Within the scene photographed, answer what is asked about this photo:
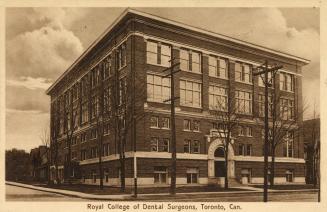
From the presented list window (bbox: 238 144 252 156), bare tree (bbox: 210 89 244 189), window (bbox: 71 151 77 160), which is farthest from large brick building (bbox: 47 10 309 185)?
window (bbox: 71 151 77 160)

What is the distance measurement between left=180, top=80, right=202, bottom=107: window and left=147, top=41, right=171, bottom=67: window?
2.20 metres

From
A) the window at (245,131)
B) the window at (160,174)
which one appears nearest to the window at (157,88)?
the window at (160,174)

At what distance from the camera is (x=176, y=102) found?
2945cm

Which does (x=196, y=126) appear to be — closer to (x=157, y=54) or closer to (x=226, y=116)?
(x=226, y=116)

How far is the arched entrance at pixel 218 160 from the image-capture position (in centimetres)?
3100

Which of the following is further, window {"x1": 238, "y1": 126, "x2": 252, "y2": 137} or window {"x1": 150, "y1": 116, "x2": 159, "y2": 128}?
window {"x1": 238, "y1": 126, "x2": 252, "y2": 137}

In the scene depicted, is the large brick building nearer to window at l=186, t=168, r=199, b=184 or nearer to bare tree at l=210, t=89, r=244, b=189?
window at l=186, t=168, r=199, b=184

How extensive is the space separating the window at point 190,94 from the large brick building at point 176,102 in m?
0.06

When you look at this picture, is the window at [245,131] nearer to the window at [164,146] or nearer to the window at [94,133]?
the window at [164,146]

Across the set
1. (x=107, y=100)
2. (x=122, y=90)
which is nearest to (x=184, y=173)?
(x=107, y=100)

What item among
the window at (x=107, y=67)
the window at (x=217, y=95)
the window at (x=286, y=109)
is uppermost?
the window at (x=107, y=67)

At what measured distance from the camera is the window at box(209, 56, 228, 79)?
31.8m

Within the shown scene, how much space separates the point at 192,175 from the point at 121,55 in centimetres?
873

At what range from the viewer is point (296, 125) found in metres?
30.0
